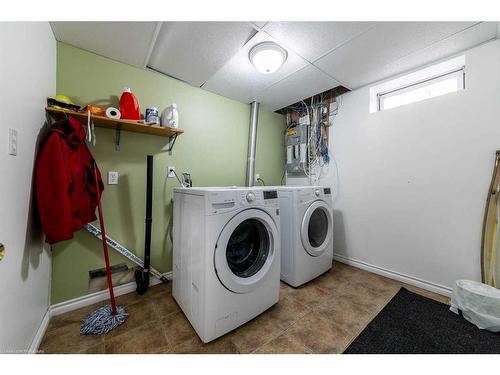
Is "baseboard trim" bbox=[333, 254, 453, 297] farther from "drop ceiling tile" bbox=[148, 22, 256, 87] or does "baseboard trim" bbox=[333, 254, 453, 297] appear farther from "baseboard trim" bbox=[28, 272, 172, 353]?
"drop ceiling tile" bbox=[148, 22, 256, 87]

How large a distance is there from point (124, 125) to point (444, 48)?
8.83 ft

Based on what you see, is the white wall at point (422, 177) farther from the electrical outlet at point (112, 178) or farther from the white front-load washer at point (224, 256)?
the electrical outlet at point (112, 178)

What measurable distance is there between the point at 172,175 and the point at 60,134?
2.93 feet

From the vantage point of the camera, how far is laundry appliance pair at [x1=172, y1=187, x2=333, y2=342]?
1.15 m

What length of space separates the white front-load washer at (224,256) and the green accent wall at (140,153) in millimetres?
467

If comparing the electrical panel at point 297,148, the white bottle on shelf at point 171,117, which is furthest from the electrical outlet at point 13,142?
the electrical panel at point 297,148

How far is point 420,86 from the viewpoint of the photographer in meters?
1.93

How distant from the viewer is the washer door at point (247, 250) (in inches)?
47.2

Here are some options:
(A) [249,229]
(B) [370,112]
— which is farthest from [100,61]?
(B) [370,112]

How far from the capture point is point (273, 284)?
1.46 meters

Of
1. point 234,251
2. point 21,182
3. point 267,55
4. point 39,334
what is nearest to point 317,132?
point 267,55

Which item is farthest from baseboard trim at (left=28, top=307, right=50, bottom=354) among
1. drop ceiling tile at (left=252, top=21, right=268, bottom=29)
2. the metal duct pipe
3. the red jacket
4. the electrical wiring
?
the electrical wiring

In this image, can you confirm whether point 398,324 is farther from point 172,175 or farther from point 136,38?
point 136,38

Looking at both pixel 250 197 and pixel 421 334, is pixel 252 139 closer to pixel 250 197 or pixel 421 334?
pixel 250 197
